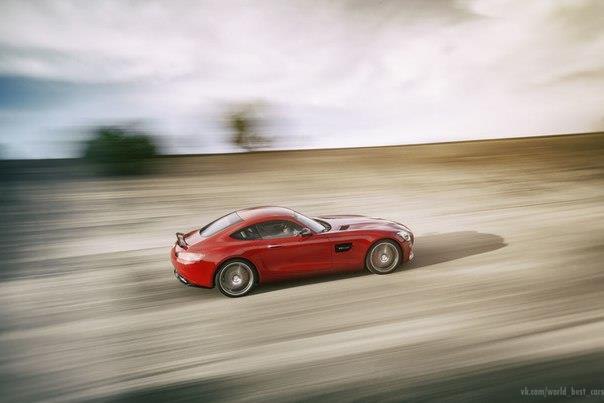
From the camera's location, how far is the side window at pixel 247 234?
691 centimetres

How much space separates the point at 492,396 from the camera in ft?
13.9

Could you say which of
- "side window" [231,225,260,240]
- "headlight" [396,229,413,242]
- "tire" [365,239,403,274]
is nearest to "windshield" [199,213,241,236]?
"side window" [231,225,260,240]

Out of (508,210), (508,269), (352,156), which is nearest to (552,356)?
(508,269)

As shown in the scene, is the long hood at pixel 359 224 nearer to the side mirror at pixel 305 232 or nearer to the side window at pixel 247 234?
the side mirror at pixel 305 232

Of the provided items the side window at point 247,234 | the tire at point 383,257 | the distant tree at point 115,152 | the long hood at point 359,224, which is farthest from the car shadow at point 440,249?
the distant tree at point 115,152

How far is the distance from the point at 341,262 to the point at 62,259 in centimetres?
567

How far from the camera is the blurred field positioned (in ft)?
15.3

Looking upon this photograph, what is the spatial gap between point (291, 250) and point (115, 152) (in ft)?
39.0

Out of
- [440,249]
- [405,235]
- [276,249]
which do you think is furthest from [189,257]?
[440,249]

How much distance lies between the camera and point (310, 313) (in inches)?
241

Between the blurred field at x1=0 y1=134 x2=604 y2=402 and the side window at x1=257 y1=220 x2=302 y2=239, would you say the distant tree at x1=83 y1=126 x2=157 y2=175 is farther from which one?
the side window at x1=257 y1=220 x2=302 y2=239

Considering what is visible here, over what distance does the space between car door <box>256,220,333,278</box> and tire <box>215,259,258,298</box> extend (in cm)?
25

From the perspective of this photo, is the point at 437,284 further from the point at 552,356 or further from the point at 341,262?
the point at 552,356

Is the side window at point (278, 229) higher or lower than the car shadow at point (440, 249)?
higher
